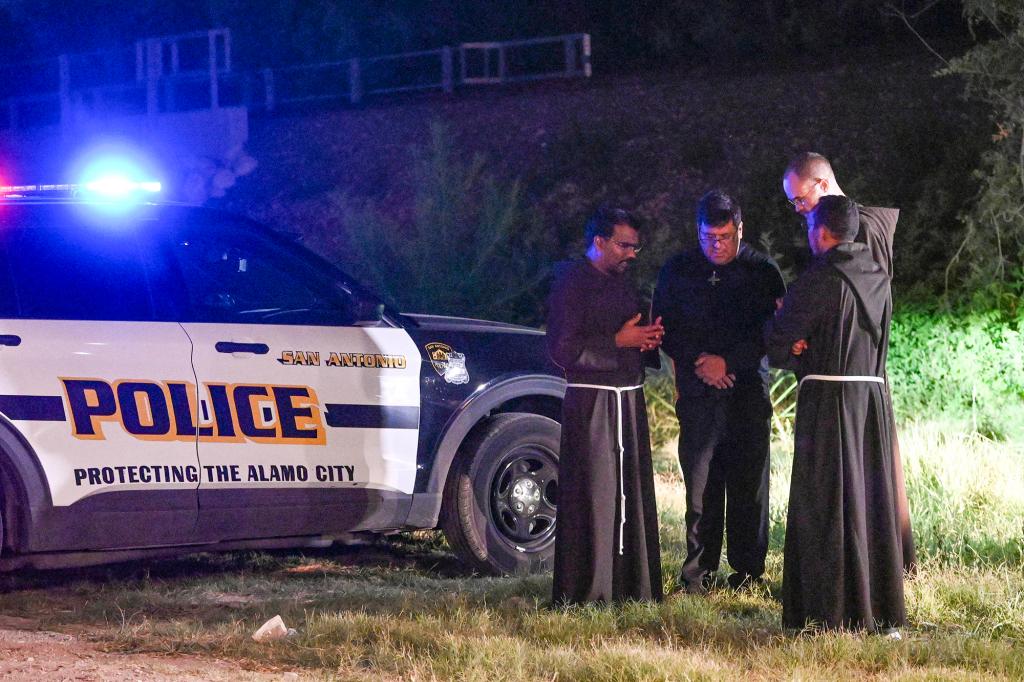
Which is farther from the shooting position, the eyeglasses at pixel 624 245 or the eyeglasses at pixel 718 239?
the eyeglasses at pixel 718 239

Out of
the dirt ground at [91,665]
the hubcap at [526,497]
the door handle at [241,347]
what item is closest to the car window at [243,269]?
the door handle at [241,347]

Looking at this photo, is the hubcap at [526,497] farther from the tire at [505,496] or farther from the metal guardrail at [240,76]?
the metal guardrail at [240,76]

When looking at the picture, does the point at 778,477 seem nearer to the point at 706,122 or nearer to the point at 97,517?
the point at 97,517

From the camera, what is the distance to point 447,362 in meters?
6.91

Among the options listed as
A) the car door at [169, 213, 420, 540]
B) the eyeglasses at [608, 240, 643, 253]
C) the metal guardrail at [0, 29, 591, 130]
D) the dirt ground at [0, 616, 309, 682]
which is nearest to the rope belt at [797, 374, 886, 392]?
the eyeglasses at [608, 240, 643, 253]

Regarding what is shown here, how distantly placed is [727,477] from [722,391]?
40 centimetres

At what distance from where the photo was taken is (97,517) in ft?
19.9

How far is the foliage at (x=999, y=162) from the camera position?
1098cm

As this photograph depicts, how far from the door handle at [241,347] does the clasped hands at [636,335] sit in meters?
1.60

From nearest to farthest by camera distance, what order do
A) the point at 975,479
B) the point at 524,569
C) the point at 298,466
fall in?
the point at 298,466, the point at 524,569, the point at 975,479

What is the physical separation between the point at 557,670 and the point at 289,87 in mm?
28360

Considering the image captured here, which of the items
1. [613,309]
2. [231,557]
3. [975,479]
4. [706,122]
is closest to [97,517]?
[231,557]

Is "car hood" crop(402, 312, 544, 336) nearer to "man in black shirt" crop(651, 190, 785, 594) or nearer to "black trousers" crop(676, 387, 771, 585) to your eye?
"man in black shirt" crop(651, 190, 785, 594)

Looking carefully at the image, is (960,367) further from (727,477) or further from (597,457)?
(597,457)
